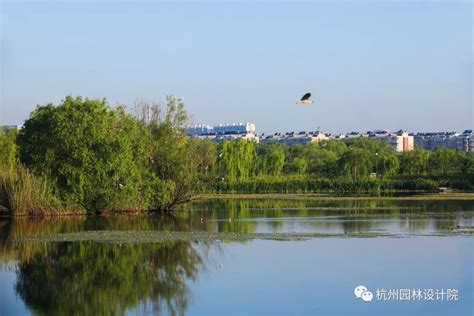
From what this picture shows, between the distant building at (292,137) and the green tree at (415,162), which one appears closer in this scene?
the green tree at (415,162)

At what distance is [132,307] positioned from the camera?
36.3ft

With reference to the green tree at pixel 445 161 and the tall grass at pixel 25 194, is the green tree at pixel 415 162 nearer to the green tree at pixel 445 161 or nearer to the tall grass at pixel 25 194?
the green tree at pixel 445 161

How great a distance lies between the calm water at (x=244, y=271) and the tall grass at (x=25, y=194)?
3.54 meters

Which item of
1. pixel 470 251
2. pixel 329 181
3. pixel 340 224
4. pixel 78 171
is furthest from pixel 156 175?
pixel 329 181

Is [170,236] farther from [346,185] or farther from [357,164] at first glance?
[357,164]

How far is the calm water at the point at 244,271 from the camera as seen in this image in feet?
36.7

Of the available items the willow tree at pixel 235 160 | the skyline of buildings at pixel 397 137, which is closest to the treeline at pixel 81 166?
the willow tree at pixel 235 160

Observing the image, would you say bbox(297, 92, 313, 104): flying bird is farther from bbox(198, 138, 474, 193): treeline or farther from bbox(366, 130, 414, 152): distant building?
bbox(366, 130, 414, 152): distant building

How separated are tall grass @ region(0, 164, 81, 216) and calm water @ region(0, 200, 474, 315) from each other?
3541mm

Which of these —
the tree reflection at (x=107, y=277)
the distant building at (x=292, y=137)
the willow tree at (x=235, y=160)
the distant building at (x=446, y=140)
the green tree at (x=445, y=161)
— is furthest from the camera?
the distant building at (x=292, y=137)

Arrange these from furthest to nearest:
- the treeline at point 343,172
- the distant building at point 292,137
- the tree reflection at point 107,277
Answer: the distant building at point 292,137 → the treeline at point 343,172 → the tree reflection at point 107,277

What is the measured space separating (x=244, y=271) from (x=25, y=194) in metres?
14.2

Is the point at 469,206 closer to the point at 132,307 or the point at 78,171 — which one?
the point at 78,171

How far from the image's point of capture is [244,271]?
14.3 metres
